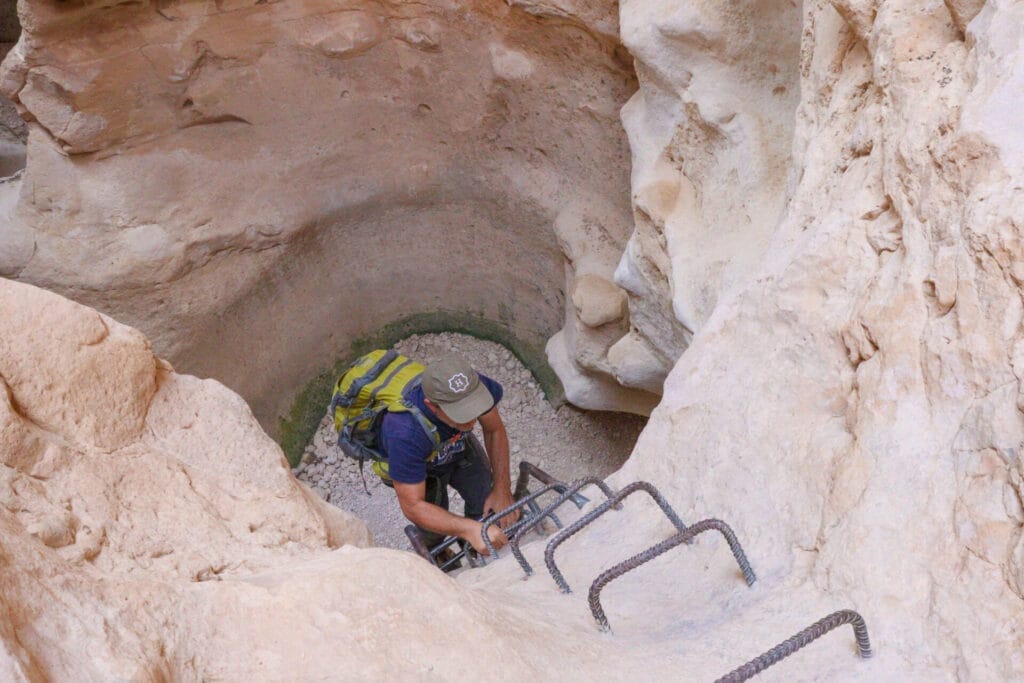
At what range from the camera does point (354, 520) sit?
2074 millimetres

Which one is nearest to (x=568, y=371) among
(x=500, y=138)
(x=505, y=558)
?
(x=500, y=138)

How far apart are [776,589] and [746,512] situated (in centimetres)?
19

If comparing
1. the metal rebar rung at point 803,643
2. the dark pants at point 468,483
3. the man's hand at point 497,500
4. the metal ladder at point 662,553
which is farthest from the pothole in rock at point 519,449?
the metal rebar rung at point 803,643

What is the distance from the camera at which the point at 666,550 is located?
140cm

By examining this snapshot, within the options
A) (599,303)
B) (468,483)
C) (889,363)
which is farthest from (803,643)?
(599,303)

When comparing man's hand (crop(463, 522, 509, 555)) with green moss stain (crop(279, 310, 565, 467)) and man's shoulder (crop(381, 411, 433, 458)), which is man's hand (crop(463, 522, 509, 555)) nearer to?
man's shoulder (crop(381, 411, 433, 458))

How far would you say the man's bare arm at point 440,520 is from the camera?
7.77 feet

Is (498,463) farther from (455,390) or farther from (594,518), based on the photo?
(594,518)

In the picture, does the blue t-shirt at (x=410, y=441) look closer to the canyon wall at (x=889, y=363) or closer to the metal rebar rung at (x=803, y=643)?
the canyon wall at (x=889, y=363)

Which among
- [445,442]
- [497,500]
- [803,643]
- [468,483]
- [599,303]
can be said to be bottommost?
[468,483]

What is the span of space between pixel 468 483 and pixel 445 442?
19.7 inches

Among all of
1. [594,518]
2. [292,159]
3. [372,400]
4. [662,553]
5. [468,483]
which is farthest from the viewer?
[292,159]

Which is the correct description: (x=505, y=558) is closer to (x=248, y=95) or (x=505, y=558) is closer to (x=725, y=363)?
(x=725, y=363)

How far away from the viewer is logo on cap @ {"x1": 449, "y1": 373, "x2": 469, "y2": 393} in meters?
2.42
